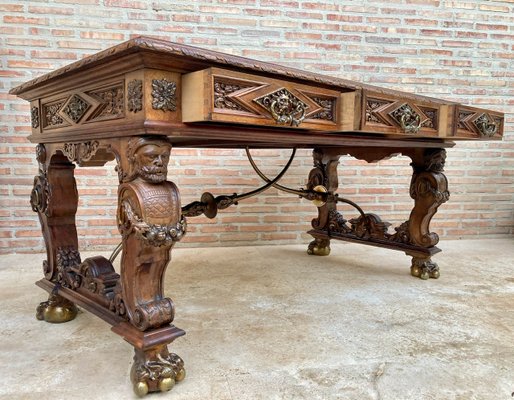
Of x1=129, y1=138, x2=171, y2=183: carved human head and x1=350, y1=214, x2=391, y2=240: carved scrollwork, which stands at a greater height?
x1=129, y1=138, x2=171, y2=183: carved human head

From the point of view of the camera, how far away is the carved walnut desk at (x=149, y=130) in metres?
1.10

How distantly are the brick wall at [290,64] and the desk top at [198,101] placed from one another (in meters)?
1.36

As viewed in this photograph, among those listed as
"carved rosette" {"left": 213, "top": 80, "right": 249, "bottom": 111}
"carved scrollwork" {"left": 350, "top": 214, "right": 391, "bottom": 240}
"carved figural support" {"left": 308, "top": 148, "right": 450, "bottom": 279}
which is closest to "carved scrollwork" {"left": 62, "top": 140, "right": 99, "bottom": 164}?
"carved rosette" {"left": 213, "top": 80, "right": 249, "bottom": 111}

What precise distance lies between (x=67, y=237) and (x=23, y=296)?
524mm

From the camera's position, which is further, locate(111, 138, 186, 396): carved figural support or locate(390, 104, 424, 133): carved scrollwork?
locate(390, 104, 424, 133): carved scrollwork

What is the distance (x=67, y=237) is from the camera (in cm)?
174

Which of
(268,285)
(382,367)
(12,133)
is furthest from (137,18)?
(382,367)

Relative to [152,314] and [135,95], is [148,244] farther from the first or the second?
[135,95]

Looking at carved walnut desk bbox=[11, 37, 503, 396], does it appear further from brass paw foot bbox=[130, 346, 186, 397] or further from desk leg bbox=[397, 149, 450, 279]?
desk leg bbox=[397, 149, 450, 279]

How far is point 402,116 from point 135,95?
1.04 meters

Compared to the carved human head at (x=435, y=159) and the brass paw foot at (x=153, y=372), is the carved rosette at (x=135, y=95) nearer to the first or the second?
the brass paw foot at (x=153, y=372)

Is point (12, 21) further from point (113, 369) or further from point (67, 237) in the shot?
point (113, 369)

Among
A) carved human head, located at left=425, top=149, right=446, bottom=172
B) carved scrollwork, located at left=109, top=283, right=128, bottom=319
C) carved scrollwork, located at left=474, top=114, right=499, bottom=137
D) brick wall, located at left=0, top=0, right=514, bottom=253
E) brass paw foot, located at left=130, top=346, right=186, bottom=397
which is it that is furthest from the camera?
brick wall, located at left=0, top=0, right=514, bottom=253

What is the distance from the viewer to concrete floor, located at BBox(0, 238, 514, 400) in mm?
1249
